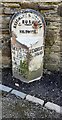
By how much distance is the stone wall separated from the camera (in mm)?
4430

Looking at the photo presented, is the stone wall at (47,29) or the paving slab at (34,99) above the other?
the stone wall at (47,29)

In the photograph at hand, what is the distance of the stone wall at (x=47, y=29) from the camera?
14.5 feet

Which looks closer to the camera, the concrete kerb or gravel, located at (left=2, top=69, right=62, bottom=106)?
the concrete kerb

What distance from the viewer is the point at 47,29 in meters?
4.57

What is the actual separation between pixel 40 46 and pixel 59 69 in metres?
0.61

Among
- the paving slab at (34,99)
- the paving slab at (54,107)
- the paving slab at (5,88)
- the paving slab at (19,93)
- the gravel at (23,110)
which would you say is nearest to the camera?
the gravel at (23,110)

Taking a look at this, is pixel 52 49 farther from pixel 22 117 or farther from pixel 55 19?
pixel 22 117

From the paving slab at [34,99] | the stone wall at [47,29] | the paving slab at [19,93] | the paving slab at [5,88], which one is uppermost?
the stone wall at [47,29]

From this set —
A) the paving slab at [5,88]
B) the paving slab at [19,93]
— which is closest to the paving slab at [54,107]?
the paving slab at [19,93]

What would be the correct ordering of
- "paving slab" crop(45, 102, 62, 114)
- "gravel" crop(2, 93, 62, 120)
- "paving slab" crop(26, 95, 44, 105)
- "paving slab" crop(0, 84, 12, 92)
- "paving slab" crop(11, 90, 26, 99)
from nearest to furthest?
"gravel" crop(2, 93, 62, 120) → "paving slab" crop(45, 102, 62, 114) → "paving slab" crop(26, 95, 44, 105) → "paving slab" crop(11, 90, 26, 99) → "paving slab" crop(0, 84, 12, 92)

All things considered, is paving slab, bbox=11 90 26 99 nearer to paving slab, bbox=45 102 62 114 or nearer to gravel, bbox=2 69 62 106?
gravel, bbox=2 69 62 106

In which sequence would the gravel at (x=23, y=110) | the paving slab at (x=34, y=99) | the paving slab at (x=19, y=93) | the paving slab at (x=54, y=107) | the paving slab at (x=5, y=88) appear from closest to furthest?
the gravel at (x=23, y=110)
the paving slab at (x=54, y=107)
the paving slab at (x=34, y=99)
the paving slab at (x=19, y=93)
the paving slab at (x=5, y=88)

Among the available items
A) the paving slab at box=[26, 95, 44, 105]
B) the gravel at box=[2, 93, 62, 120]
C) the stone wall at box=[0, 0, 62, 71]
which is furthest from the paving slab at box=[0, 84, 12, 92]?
the stone wall at box=[0, 0, 62, 71]

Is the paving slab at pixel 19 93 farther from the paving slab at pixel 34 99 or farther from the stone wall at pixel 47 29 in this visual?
the stone wall at pixel 47 29
